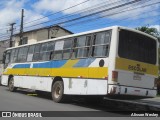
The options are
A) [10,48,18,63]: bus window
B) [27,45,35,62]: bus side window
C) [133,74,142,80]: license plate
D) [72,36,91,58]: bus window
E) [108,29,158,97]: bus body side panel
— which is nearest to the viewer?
[108,29,158,97]: bus body side panel

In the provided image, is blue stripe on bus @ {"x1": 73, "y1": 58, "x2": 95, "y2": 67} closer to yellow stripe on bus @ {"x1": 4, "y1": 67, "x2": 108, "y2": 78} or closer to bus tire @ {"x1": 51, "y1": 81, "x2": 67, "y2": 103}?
yellow stripe on bus @ {"x1": 4, "y1": 67, "x2": 108, "y2": 78}

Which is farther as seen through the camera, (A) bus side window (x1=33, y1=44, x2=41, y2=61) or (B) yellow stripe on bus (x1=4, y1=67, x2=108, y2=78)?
(A) bus side window (x1=33, y1=44, x2=41, y2=61)

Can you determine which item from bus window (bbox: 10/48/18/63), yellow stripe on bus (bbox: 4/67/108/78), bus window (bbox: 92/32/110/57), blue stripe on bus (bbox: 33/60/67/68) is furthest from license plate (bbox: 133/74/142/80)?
bus window (bbox: 10/48/18/63)

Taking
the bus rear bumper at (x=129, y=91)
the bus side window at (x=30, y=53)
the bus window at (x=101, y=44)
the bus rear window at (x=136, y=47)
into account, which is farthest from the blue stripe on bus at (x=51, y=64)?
the bus rear bumper at (x=129, y=91)

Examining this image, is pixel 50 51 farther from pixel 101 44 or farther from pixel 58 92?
pixel 101 44

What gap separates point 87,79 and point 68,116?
10.3ft

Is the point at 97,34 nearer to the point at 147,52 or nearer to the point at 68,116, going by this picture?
the point at 147,52

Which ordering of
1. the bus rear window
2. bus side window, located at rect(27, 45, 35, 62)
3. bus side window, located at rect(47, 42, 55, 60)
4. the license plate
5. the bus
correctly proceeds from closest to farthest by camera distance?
the bus
the bus rear window
the license plate
bus side window, located at rect(47, 42, 55, 60)
bus side window, located at rect(27, 45, 35, 62)

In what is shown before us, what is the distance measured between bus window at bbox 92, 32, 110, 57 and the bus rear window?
0.54 m

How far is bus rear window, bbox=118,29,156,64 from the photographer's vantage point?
13.1m

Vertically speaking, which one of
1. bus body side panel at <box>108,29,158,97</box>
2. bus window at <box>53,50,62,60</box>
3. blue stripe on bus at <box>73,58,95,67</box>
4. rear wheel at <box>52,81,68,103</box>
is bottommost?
rear wheel at <box>52,81,68,103</box>

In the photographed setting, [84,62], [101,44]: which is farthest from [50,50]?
[101,44]

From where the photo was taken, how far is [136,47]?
13664 mm

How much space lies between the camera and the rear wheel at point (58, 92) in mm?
15789
